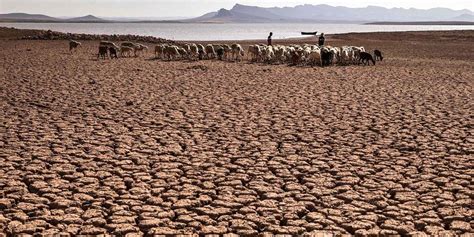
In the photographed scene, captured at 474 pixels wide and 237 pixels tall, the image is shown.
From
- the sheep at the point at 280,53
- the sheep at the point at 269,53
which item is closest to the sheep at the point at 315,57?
the sheep at the point at 280,53

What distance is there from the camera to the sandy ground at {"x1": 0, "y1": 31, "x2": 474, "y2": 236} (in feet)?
18.9

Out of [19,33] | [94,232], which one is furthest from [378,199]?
[19,33]

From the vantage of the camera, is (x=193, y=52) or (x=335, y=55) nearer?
(x=335, y=55)

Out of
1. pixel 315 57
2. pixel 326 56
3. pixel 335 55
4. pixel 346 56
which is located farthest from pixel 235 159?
pixel 346 56

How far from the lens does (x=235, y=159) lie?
26.6ft

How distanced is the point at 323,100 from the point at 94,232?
30.4 feet

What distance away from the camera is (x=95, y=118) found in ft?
36.2

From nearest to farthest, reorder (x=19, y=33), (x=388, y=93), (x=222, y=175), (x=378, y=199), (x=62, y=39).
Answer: (x=378, y=199) → (x=222, y=175) → (x=388, y=93) → (x=62, y=39) → (x=19, y=33)

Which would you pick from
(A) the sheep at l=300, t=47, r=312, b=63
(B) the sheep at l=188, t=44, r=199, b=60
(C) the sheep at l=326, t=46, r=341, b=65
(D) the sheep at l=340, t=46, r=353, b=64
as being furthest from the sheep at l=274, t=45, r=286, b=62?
Answer: (B) the sheep at l=188, t=44, r=199, b=60

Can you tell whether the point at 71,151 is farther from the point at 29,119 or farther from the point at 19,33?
the point at 19,33

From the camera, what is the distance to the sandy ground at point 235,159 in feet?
18.9

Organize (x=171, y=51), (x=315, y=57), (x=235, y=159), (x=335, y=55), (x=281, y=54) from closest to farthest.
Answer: (x=235, y=159) < (x=315, y=57) < (x=335, y=55) < (x=281, y=54) < (x=171, y=51)

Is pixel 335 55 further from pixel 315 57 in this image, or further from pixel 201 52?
pixel 201 52

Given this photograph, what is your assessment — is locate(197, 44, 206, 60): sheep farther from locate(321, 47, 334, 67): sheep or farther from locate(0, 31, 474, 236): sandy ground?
locate(0, 31, 474, 236): sandy ground
